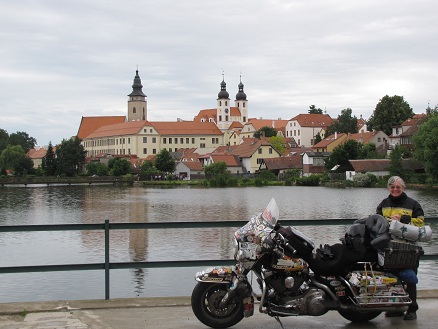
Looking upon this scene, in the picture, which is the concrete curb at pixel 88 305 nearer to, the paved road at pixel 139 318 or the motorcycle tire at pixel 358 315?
the paved road at pixel 139 318

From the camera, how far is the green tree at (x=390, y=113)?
400 feet

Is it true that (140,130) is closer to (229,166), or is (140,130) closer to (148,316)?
(229,166)

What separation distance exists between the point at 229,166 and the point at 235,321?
125 metres

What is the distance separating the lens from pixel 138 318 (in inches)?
301

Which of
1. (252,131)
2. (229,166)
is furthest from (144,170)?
(252,131)

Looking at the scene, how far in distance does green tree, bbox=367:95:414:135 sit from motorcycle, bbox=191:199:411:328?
118740mm

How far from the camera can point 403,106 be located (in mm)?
122188

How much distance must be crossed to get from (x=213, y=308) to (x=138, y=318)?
3.18 ft

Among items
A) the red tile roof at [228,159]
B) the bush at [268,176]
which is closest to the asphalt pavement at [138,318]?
the bush at [268,176]

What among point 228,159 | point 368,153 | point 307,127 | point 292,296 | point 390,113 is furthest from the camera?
point 307,127

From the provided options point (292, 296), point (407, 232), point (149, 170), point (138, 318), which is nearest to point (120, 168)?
point (149, 170)

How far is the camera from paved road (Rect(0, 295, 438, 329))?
7340mm

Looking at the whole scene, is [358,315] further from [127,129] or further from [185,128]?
[185,128]

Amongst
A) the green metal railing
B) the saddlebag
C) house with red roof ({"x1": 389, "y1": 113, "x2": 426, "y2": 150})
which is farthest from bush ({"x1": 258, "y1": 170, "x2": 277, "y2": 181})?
the saddlebag
